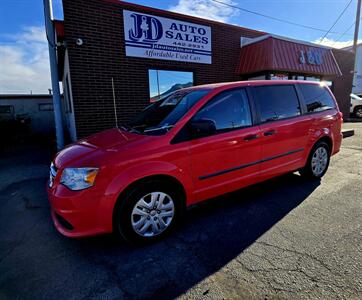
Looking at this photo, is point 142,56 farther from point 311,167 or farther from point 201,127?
point 311,167

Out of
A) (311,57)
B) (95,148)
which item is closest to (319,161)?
(95,148)

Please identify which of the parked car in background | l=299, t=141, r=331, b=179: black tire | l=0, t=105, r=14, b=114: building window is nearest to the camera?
l=299, t=141, r=331, b=179: black tire

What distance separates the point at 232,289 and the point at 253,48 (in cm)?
886

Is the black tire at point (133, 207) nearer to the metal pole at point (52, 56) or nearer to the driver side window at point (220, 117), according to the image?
the driver side window at point (220, 117)

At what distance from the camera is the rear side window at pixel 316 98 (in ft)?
13.7

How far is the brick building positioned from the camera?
20.9ft

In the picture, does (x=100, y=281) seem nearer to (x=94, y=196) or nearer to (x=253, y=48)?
(x=94, y=196)

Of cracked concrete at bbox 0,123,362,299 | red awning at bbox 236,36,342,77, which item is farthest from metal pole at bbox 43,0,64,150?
Result: red awning at bbox 236,36,342,77

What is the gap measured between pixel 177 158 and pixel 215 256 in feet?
3.68

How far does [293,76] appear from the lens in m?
9.93

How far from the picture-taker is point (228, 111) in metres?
3.23

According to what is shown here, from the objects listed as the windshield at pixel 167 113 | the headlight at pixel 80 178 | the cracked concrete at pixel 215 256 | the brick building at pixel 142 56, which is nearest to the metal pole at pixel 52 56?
the brick building at pixel 142 56

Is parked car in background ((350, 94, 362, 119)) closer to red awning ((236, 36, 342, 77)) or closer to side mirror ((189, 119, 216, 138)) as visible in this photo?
red awning ((236, 36, 342, 77))

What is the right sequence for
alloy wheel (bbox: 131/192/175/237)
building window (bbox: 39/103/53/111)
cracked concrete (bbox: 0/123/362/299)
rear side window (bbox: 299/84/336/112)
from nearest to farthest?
cracked concrete (bbox: 0/123/362/299), alloy wheel (bbox: 131/192/175/237), rear side window (bbox: 299/84/336/112), building window (bbox: 39/103/53/111)
